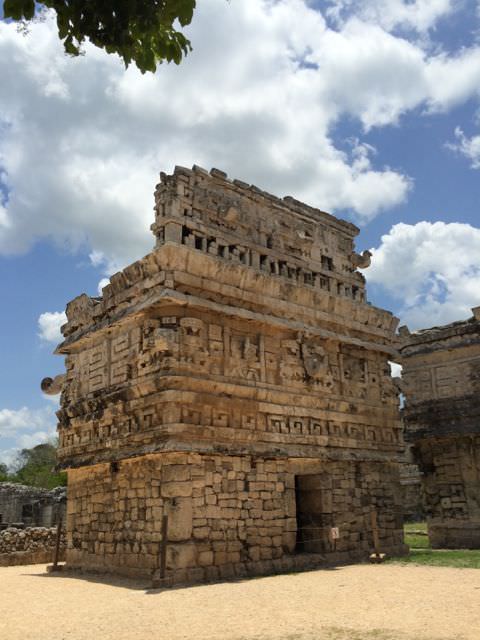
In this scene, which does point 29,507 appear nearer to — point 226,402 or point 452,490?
point 226,402

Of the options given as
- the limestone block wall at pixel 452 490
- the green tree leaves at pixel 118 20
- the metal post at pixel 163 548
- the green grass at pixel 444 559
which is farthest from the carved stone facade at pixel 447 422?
the green tree leaves at pixel 118 20

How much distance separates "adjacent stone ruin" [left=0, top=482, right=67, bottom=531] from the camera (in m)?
21.1

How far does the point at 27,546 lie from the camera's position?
17078 mm

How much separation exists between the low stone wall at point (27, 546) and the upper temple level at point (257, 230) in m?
9.73

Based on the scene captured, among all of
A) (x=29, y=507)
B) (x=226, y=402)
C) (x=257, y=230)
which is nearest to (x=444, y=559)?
(x=226, y=402)

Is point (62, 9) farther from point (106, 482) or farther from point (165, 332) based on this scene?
point (106, 482)

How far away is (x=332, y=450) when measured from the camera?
43.2 feet

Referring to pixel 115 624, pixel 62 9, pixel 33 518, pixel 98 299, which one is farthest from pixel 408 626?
pixel 33 518

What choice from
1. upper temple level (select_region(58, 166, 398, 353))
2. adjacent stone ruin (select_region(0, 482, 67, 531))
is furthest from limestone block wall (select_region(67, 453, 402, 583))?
adjacent stone ruin (select_region(0, 482, 67, 531))

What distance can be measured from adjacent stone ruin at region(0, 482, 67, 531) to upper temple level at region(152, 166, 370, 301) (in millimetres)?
12748

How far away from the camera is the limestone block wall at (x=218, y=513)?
10.2 m

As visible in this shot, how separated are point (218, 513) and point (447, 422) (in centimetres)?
1003

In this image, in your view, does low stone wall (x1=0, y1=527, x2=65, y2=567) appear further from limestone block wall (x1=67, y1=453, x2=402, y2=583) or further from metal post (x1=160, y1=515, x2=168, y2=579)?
metal post (x1=160, y1=515, x2=168, y2=579)

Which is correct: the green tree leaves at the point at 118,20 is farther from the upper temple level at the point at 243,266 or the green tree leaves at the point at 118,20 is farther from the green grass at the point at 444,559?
the green grass at the point at 444,559
